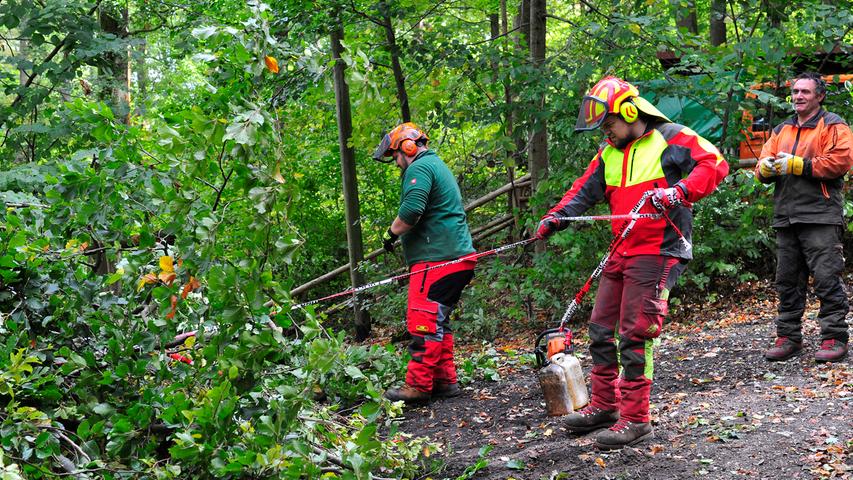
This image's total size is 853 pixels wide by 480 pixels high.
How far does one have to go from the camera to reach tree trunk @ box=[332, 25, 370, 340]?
1019 centimetres

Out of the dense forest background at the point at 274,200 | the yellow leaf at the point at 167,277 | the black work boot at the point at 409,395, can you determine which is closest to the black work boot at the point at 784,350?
the dense forest background at the point at 274,200

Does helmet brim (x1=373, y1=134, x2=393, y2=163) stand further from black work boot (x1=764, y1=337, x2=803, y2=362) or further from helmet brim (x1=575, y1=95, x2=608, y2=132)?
black work boot (x1=764, y1=337, x2=803, y2=362)

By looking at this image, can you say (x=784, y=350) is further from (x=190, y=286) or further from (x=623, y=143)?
(x=190, y=286)

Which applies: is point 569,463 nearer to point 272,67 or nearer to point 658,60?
point 272,67

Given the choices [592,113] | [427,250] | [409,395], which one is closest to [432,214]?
[427,250]

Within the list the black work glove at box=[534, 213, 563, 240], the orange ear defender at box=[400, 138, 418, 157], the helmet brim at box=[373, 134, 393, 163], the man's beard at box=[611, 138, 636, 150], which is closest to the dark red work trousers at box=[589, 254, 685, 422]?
the black work glove at box=[534, 213, 563, 240]

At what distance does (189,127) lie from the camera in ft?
9.95

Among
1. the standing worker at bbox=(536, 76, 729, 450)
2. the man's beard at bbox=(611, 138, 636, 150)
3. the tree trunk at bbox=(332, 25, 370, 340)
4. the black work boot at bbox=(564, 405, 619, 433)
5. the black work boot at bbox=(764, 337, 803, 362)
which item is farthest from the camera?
the tree trunk at bbox=(332, 25, 370, 340)

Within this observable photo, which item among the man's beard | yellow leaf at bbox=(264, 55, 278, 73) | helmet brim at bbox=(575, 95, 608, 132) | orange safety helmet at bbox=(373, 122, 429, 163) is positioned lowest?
the man's beard

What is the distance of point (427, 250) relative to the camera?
6074mm

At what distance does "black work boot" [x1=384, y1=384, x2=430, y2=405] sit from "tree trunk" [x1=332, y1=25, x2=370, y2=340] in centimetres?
409

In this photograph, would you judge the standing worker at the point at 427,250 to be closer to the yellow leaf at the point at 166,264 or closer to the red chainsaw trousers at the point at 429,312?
the red chainsaw trousers at the point at 429,312

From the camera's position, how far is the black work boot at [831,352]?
5629mm

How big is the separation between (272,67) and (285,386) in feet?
3.94
